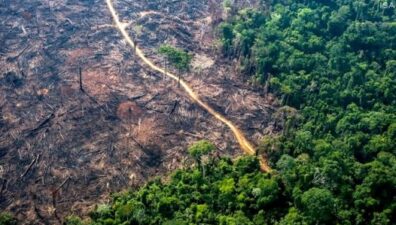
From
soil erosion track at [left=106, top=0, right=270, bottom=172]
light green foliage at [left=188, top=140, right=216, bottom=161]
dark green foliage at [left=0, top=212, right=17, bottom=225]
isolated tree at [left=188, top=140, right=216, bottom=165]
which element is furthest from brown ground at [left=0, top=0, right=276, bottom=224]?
light green foliage at [left=188, top=140, right=216, bottom=161]

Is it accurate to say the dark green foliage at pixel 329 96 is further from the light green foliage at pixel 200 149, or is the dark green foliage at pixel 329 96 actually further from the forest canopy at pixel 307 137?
the light green foliage at pixel 200 149

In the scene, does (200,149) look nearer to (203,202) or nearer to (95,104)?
(203,202)

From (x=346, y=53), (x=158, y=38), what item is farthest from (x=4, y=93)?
(x=346, y=53)

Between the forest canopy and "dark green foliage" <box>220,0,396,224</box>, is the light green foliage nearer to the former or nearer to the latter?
the forest canopy

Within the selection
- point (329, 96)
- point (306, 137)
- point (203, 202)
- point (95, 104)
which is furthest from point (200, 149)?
point (329, 96)

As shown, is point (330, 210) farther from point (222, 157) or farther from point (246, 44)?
point (246, 44)

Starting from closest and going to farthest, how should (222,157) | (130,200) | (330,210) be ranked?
(330,210), (130,200), (222,157)
